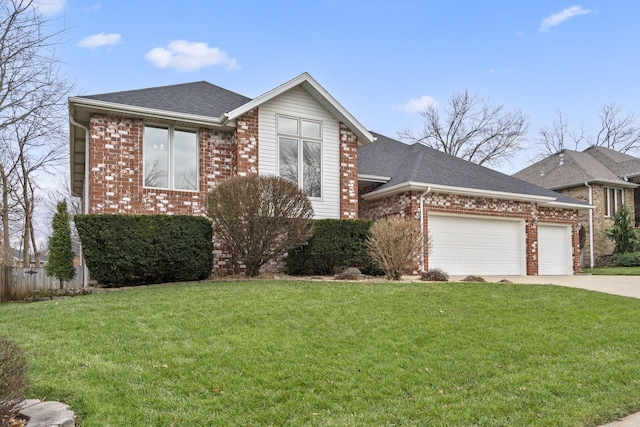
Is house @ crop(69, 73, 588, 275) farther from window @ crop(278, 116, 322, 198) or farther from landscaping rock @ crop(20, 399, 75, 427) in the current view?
landscaping rock @ crop(20, 399, 75, 427)

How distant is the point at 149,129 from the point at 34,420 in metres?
9.89

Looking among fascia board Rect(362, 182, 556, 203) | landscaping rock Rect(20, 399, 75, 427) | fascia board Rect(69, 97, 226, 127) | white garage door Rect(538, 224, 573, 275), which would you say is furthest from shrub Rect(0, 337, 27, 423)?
white garage door Rect(538, 224, 573, 275)

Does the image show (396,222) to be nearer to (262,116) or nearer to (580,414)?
(262,116)

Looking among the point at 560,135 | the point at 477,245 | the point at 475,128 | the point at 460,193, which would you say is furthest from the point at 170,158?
the point at 560,135

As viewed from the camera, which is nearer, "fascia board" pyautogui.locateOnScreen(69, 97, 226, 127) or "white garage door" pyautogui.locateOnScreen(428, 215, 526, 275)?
"fascia board" pyautogui.locateOnScreen(69, 97, 226, 127)

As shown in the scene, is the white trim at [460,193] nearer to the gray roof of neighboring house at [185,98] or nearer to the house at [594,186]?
the gray roof of neighboring house at [185,98]

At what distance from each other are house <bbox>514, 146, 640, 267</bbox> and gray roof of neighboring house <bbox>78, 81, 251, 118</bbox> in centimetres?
1713

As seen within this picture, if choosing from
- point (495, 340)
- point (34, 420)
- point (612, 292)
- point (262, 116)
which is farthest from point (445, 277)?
point (34, 420)

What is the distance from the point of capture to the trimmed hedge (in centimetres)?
955

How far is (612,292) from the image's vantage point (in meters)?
9.93

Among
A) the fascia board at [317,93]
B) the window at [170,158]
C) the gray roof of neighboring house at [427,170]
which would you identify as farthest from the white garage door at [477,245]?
the window at [170,158]

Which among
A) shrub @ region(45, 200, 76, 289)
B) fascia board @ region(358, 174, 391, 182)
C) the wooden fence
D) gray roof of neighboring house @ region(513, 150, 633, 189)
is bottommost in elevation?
the wooden fence

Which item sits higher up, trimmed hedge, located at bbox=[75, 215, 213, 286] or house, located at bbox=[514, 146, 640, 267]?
house, located at bbox=[514, 146, 640, 267]

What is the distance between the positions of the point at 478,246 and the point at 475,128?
20.4 meters
